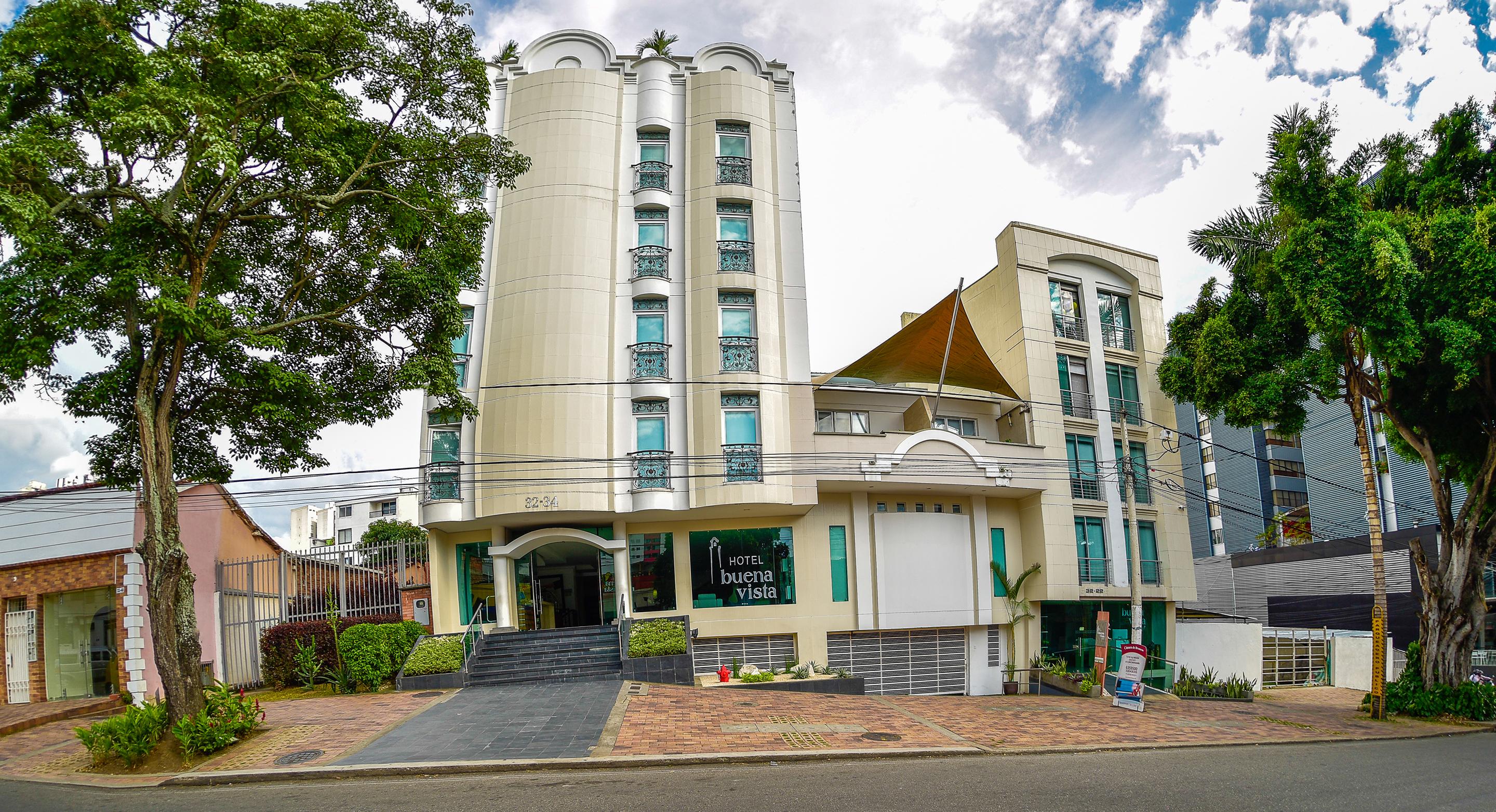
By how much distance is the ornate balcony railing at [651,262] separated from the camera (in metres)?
24.1

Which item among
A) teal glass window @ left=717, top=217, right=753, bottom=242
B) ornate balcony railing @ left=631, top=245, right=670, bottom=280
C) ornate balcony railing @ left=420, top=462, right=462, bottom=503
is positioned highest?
teal glass window @ left=717, top=217, right=753, bottom=242

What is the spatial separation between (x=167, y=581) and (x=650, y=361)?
13219mm

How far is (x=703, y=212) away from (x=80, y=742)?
1750 centimetres

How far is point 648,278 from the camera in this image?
23.8 m

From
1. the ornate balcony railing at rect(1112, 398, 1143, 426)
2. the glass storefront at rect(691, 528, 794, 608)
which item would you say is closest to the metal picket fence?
the glass storefront at rect(691, 528, 794, 608)

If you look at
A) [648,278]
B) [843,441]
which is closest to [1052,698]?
[843,441]

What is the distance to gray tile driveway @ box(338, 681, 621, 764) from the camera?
1160 cm

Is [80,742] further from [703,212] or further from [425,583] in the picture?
[703,212]

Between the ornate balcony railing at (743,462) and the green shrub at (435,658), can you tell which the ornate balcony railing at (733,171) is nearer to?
the ornate balcony railing at (743,462)

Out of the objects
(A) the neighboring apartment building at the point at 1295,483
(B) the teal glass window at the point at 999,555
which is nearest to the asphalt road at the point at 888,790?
(B) the teal glass window at the point at 999,555

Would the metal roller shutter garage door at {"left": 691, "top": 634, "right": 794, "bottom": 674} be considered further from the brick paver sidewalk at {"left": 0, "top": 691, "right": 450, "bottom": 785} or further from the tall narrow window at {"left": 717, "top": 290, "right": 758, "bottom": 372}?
the brick paver sidewalk at {"left": 0, "top": 691, "right": 450, "bottom": 785}

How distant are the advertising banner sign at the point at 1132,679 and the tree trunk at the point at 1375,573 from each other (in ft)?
14.2

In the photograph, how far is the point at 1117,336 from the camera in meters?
30.0

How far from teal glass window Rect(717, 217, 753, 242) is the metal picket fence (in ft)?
37.7
